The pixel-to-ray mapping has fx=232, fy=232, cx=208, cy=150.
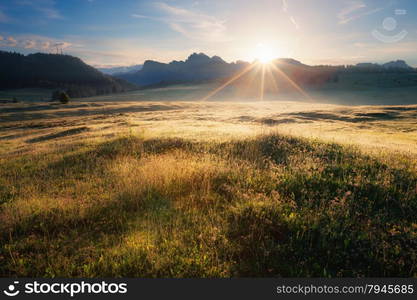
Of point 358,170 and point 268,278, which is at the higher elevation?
point 358,170

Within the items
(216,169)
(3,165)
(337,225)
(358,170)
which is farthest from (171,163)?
(3,165)

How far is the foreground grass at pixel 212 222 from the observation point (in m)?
4.14

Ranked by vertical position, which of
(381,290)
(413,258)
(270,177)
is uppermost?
(270,177)

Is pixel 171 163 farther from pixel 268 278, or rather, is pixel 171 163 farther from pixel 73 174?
pixel 268 278

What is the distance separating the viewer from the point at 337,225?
16.5 feet

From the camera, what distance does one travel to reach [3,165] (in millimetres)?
11469

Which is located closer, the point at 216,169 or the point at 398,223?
the point at 398,223

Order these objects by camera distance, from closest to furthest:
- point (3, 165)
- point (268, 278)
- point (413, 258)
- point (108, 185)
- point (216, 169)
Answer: point (268, 278) < point (413, 258) < point (108, 185) < point (216, 169) < point (3, 165)

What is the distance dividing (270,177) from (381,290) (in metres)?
4.21

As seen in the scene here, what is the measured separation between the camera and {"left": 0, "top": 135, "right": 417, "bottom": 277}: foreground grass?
4.14 m

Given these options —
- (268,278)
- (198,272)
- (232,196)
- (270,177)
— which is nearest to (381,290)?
(268,278)

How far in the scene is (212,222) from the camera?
521 cm

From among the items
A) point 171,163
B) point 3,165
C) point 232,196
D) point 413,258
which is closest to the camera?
point 413,258

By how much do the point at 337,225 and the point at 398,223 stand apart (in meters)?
1.57
